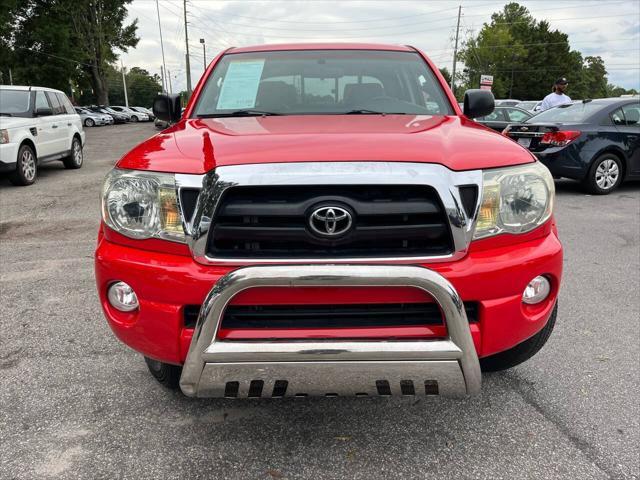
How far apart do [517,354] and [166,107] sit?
2.65m

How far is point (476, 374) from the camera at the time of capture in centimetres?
195

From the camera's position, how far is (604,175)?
855 centimetres

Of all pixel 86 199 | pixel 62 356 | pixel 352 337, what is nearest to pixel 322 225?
pixel 352 337

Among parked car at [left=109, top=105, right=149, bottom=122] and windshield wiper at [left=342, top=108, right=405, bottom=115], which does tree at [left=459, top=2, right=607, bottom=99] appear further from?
windshield wiper at [left=342, top=108, right=405, bottom=115]

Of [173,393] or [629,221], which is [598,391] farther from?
[629,221]

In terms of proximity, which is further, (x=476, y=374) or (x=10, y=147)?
(x=10, y=147)

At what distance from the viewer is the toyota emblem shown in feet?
6.23

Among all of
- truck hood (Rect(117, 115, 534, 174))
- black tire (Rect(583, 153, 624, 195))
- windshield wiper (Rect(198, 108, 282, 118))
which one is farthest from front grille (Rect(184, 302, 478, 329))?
black tire (Rect(583, 153, 624, 195))

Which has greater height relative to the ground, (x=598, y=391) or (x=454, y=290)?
(x=454, y=290)

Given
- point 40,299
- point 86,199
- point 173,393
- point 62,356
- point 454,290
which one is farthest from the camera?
point 86,199

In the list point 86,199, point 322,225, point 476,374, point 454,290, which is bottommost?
point 86,199

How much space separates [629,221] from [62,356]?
21.7ft

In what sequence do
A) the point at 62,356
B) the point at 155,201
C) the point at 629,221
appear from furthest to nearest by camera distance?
the point at 629,221, the point at 62,356, the point at 155,201

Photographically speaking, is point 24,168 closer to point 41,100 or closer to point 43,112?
point 43,112
